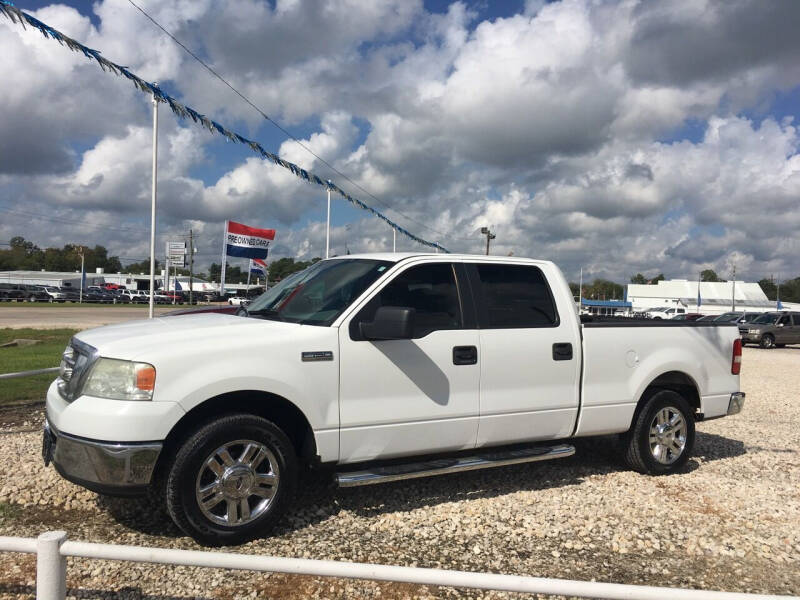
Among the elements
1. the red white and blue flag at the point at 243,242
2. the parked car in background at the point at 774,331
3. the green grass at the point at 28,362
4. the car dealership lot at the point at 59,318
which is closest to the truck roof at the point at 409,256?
the green grass at the point at 28,362

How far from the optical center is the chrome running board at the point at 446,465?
429cm

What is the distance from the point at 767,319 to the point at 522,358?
90.6 ft

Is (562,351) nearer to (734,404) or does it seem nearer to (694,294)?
(734,404)

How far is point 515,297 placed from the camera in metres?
5.24

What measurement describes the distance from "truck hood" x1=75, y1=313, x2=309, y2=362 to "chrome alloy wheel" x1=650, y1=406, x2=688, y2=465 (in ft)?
11.6

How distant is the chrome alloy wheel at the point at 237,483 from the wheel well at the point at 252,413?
0.77ft

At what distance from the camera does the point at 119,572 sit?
3.61 metres

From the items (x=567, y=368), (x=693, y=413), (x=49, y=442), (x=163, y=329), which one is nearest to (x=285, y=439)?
(x=163, y=329)

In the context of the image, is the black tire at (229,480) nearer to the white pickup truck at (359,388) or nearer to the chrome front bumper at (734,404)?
the white pickup truck at (359,388)

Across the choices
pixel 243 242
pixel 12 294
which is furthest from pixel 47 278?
pixel 243 242

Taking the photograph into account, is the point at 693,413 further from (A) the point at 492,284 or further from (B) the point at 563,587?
(B) the point at 563,587

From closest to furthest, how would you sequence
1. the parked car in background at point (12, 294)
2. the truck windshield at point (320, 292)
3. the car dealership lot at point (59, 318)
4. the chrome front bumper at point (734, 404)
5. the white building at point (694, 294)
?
the truck windshield at point (320, 292)
the chrome front bumper at point (734, 404)
the car dealership lot at point (59, 318)
the parked car in background at point (12, 294)
the white building at point (694, 294)

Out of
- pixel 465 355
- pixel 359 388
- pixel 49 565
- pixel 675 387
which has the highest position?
pixel 465 355

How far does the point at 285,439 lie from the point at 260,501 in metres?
0.41
